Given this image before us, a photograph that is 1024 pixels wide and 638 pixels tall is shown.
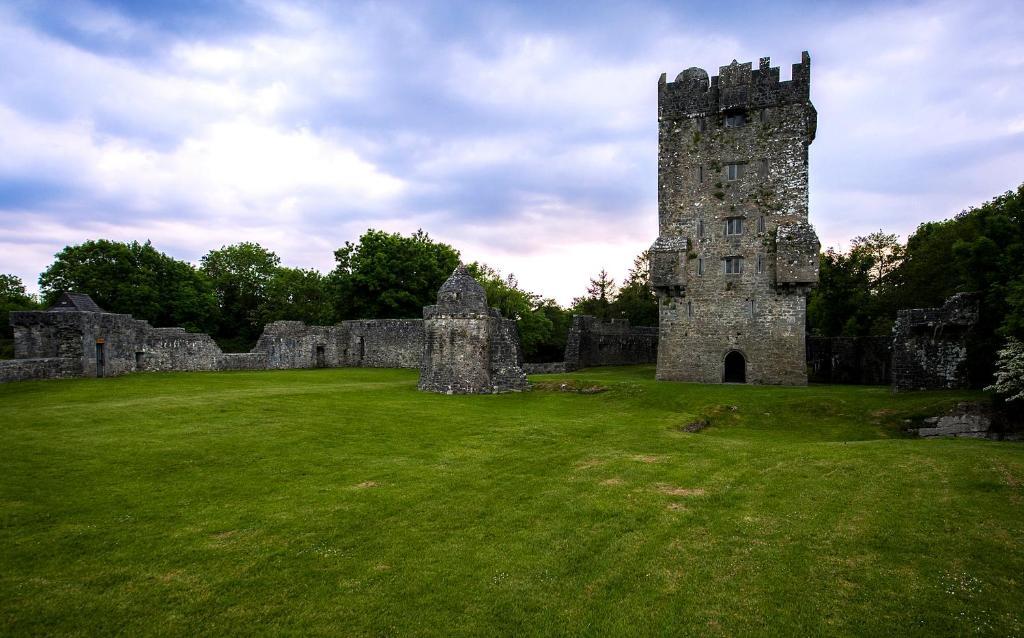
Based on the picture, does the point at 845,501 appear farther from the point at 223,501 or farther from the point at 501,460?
the point at 223,501

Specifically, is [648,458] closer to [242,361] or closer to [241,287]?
[242,361]

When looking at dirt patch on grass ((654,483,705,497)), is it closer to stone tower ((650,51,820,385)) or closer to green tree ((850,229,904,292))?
stone tower ((650,51,820,385))

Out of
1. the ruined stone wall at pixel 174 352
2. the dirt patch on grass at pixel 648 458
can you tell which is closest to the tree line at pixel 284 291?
the ruined stone wall at pixel 174 352

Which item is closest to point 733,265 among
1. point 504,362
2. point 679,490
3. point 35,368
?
point 504,362

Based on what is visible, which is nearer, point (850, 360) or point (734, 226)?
point (734, 226)

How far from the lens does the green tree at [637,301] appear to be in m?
59.7

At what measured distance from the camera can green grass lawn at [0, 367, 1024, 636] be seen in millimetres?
6082

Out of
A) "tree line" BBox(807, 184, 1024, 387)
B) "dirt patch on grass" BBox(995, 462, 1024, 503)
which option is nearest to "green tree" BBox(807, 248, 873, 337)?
"tree line" BBox(807, 184, 1024, 387)

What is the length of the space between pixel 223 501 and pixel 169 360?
2661 centimetres

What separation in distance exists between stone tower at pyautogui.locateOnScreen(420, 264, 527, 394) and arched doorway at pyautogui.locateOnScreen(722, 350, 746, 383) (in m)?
11.8

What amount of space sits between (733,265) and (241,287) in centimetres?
5683

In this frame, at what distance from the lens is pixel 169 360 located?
31391 mm

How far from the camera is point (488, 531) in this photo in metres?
8.37

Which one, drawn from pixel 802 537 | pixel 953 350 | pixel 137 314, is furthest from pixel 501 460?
pixel 137 314
